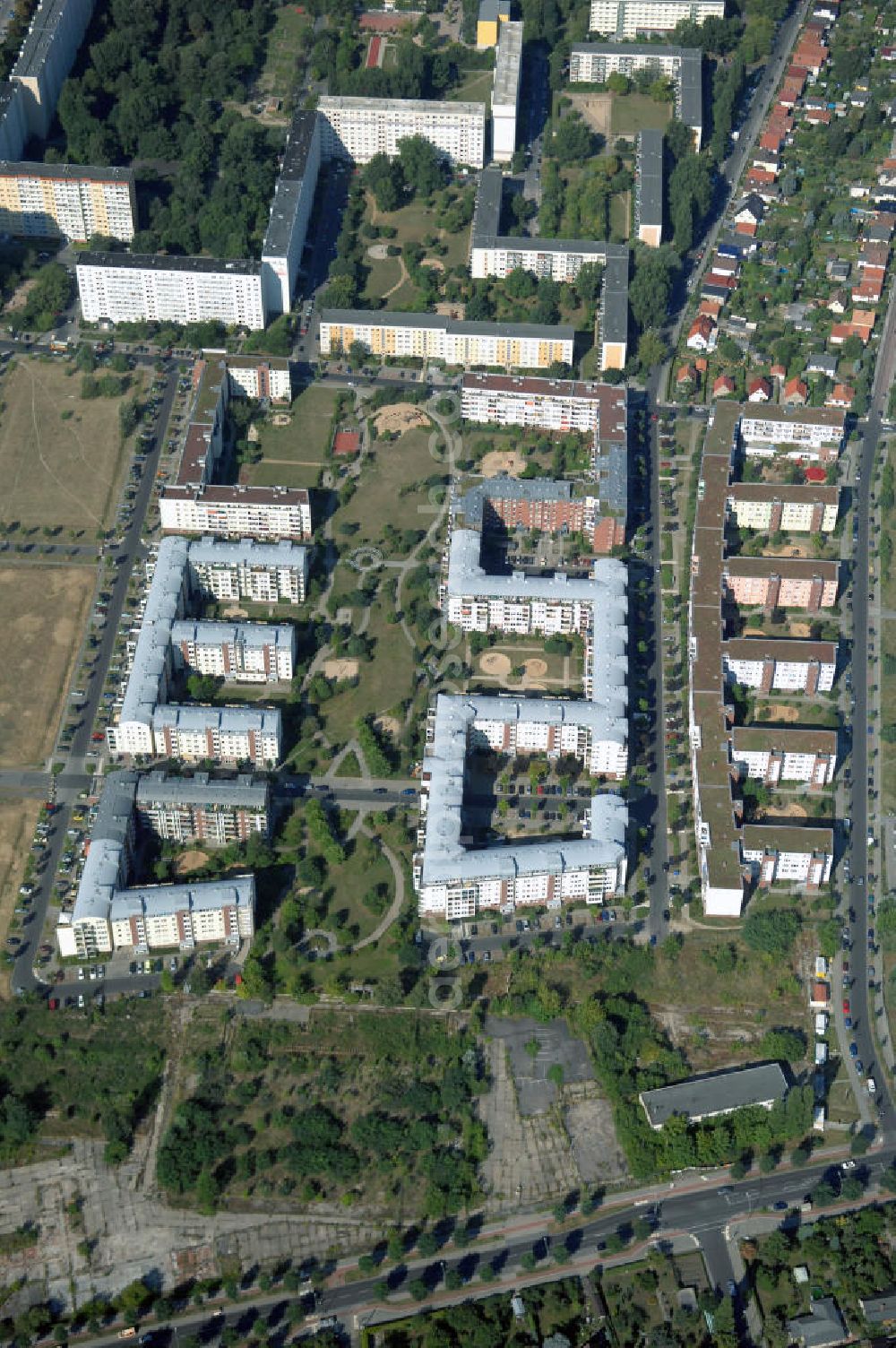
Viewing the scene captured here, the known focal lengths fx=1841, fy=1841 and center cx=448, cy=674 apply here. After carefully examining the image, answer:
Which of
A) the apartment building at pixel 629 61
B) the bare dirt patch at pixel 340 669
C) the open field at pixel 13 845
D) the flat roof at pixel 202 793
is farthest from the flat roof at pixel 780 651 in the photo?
the apartment building at pixel 629 61

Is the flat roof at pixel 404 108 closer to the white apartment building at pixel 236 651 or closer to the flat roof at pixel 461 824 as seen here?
the white apartment building at pixel 236 651

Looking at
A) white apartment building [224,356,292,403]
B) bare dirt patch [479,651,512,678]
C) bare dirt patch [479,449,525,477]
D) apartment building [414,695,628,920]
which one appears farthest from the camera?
white apartment building [224,356,292,403]

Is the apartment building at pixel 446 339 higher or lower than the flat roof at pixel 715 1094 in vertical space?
higher

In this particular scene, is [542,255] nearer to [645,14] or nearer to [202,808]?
[645,14]

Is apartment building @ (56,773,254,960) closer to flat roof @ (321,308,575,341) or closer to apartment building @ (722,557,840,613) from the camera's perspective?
apartment building @ (722,557,840,613)

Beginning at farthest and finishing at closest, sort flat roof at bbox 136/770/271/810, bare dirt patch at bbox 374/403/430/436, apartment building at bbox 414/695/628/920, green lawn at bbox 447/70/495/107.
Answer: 1. green lawn at bbox 447/70/495/107
2. bare dirt patch at bbox 374/403/430/436
3. flat roof at bbox 136/770/271/810
4. apartment building at bbox 414/695/628/920

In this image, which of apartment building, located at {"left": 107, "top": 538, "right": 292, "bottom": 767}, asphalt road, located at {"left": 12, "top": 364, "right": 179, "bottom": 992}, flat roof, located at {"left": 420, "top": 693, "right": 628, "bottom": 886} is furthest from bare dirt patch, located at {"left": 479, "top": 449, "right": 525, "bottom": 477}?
apartment building, located at {"left": 107, "top": 538, "right": 292, "bottom": 767}
